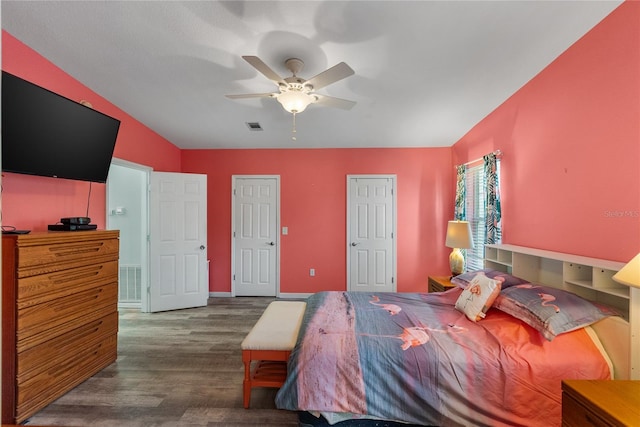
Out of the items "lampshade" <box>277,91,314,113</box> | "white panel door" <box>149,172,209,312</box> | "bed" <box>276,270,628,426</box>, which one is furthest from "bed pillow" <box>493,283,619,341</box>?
"white panel door" <box>149,172,209,312</box>

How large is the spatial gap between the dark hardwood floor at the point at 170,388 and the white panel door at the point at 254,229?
1.25 meters

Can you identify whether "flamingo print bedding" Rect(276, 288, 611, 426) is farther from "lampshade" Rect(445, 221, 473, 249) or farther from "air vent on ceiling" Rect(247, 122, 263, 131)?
"air vent on ceiling" Rect(247, 122, 263, 131)

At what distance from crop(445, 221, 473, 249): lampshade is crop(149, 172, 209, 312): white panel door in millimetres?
3269

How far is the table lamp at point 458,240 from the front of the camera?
3.32 meters

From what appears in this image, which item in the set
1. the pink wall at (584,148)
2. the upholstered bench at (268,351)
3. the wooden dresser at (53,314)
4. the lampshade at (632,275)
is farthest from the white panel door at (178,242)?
the lampshade at (632,275)

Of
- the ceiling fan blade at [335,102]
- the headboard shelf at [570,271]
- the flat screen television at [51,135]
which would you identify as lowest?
the headboard shelf at [570,271]

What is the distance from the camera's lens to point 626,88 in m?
2.01

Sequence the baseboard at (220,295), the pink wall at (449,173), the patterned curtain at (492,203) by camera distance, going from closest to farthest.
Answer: the pink wall at (449,173) < the patterned curtain at (492,203) < the baseboard at (220,295)

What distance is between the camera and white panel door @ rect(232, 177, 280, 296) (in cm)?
471

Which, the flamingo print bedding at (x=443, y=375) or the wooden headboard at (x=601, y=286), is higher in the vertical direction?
the wooden headboard at (x=601, y=286)

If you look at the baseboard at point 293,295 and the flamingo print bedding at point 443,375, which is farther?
the baseboard at point 293,295

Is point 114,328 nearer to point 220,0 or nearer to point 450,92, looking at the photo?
point 220,0

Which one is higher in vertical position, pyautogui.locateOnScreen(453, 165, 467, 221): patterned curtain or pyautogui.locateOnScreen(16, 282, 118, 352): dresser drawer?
pyautogui.locateOnScreen(453, 165, 467, 221): patterned curtain

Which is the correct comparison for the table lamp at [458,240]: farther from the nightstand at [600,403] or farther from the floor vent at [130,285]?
the floor vent at [130,285]
